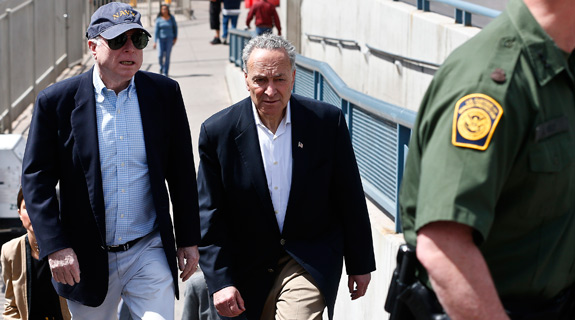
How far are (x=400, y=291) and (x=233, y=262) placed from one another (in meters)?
2.12

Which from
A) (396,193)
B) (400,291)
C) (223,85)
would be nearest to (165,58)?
(223,85)

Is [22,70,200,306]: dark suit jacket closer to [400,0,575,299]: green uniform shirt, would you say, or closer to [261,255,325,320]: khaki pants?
[261,255,325,320]: khaki pants

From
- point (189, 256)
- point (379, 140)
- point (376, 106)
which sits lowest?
point (189, 256)

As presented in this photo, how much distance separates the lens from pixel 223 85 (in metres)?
19.6

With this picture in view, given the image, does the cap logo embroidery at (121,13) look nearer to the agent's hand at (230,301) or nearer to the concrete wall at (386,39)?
the agent's hand at (230,301)

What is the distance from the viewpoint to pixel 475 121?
2242 mm

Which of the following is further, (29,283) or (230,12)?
(230,12)

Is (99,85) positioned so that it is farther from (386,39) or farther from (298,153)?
(386,39)

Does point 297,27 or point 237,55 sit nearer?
point 237,55

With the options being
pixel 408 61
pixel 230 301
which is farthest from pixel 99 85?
pixel 408 61

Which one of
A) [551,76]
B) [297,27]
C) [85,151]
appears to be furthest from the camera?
[297,27]

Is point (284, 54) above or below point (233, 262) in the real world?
above

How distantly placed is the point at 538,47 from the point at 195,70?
20.0 m

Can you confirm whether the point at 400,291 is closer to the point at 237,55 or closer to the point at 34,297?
the point at 34,297
